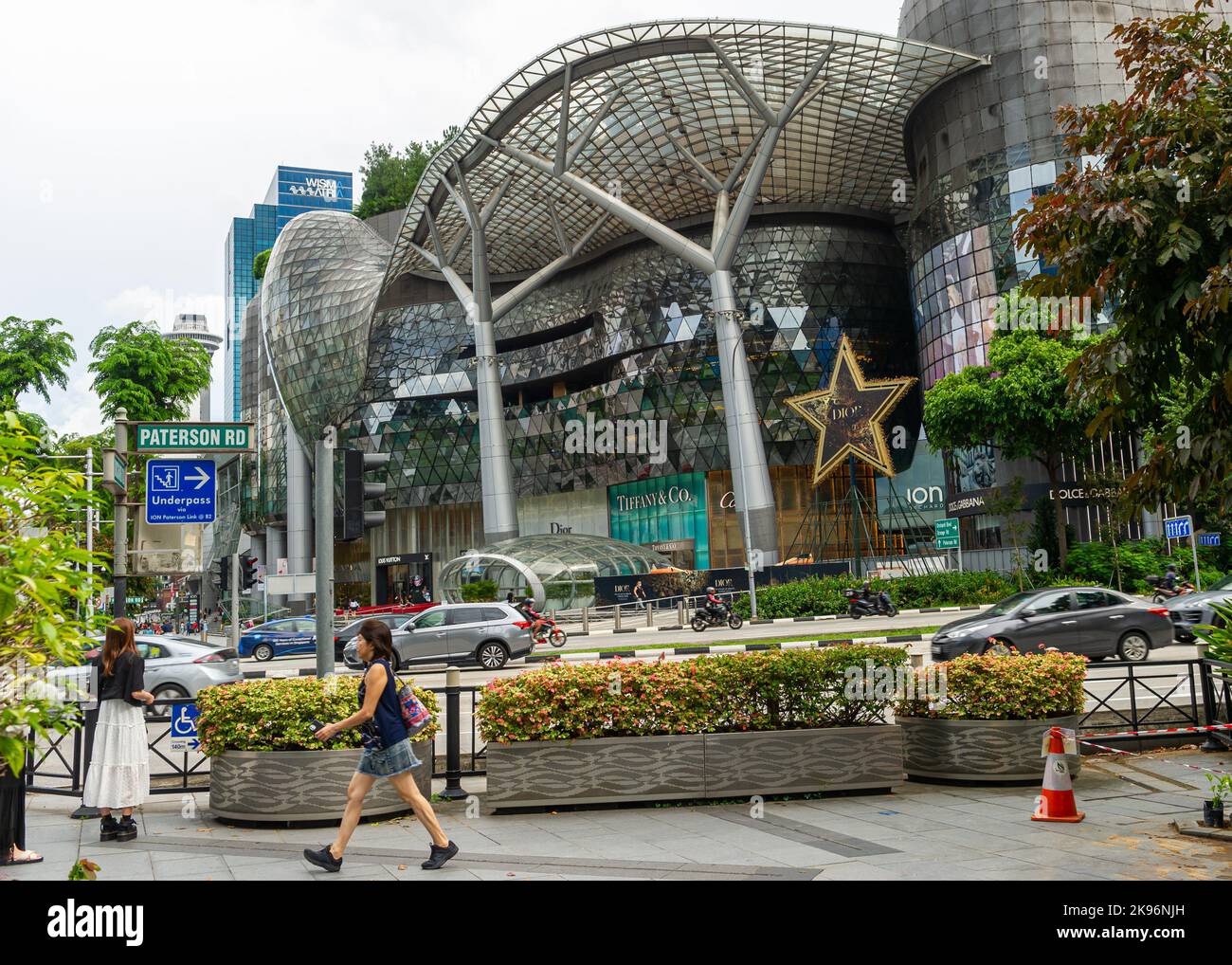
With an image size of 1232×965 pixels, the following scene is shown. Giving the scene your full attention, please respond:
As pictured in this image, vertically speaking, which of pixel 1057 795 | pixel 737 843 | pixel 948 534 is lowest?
pixel 737 843

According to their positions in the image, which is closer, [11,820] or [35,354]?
[11,820]

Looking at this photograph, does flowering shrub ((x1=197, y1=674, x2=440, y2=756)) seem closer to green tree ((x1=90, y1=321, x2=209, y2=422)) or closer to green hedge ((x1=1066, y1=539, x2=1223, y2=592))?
green tree ((x1=90, y1=321, x2=209, y2=422))

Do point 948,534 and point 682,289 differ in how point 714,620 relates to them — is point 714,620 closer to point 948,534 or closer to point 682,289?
point 948,534

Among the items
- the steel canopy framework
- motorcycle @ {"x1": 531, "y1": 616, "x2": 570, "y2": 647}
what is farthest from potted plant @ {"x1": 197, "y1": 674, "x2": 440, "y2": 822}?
the steel canopy framework

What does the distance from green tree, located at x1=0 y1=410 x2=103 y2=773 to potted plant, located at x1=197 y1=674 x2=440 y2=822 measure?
3023 millimetres

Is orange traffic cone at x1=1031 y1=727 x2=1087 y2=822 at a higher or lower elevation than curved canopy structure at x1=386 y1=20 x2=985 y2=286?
lower

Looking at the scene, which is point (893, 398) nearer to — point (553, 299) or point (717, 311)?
point (717, 311)

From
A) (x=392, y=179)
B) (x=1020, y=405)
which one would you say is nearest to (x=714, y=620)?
(x=1020, y=405)

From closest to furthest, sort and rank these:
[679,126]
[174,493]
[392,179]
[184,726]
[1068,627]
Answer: [184,726]
[174,493]
[1068,627]
[679,126]
[392,179]

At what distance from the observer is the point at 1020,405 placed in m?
35.8

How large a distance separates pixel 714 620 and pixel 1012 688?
22.8m

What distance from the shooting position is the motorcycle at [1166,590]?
2770 cm

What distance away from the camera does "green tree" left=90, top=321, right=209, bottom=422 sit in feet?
93.1

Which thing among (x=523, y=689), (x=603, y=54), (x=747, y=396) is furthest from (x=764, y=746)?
(x=603, y=54)
